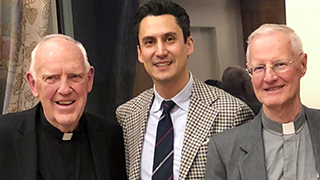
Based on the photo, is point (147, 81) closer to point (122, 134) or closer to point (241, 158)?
point (122, 134)

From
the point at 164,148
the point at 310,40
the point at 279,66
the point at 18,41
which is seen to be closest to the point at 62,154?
the point at 164,148

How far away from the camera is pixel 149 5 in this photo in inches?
73.1

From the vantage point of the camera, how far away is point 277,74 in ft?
4.71

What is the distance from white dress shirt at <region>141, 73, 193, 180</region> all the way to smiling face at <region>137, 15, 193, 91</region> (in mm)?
74

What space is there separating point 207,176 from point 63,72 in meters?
0.75

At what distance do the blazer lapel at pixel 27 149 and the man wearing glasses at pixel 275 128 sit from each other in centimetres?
74

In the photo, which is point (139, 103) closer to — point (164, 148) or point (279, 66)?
point (164, 148)

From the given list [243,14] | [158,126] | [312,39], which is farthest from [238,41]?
[158,126]

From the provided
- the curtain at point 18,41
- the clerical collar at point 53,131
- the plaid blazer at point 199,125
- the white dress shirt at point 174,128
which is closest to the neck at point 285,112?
the plaid blazer at point 199,125

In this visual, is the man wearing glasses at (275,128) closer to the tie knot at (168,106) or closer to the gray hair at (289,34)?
the gray hair at (289,34)

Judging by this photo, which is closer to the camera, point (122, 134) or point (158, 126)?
point (158, 126)

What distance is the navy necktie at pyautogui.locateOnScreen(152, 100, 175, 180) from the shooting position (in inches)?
68.2

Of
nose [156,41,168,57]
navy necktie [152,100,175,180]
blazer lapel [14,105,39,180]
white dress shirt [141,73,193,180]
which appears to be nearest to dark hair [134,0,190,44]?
nose [156,41,168,57]

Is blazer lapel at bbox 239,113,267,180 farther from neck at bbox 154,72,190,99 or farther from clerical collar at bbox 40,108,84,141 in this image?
clerical collar at bbox 40,108,84,141
